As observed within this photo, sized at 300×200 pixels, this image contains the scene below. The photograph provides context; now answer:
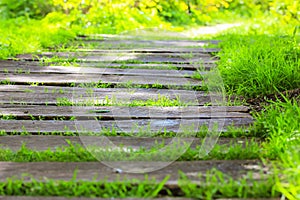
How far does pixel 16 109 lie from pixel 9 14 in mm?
7648

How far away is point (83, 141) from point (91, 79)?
65.0 inches

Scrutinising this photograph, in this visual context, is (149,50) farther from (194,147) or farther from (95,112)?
(194,147)

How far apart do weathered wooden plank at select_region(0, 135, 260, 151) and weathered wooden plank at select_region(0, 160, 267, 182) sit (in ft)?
0.79

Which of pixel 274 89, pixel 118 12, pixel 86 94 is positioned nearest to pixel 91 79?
pixel 86 94

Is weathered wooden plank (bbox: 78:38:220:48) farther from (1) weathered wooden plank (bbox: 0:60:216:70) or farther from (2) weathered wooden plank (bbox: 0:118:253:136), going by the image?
(2) weathered wooden plank (bbox: 0:118:253:136)

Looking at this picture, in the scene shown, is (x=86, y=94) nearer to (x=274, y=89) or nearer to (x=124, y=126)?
(x=124, y=126)

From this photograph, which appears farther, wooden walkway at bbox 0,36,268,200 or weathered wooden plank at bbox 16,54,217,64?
weathered wooden plank at bbox 16,54,217,64

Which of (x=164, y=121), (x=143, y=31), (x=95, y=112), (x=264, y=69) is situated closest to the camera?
(x=164, y=121)

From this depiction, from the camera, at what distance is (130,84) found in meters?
4.21

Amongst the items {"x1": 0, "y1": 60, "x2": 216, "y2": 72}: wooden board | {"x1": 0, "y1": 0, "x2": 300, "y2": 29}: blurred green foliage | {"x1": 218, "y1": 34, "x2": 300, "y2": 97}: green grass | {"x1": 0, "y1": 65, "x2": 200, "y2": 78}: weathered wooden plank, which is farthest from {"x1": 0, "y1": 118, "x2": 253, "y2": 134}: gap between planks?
{"x1": 0, "y1": 0, "x2": 300, "y2": 29}: blurred green foliage

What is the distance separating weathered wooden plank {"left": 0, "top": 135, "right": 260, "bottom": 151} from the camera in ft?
8.88

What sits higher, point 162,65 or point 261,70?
point 261,70

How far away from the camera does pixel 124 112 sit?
11.0ft

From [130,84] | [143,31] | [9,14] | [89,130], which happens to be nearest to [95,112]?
[89,130]
